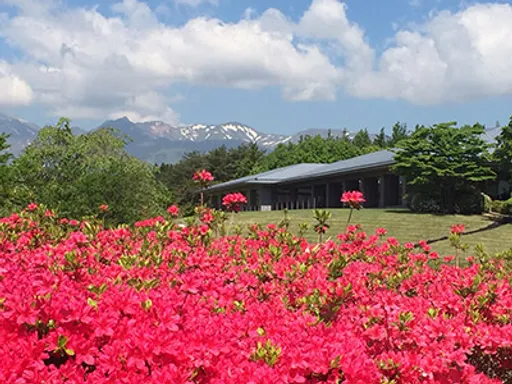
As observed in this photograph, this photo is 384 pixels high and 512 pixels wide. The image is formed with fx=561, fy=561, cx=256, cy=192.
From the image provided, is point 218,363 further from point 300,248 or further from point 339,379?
point 300,248

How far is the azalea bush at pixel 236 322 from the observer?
86.3 inches

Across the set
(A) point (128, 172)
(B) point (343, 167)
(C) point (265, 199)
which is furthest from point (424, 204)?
(A) point (128, 172)

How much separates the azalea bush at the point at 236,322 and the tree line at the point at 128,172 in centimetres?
1011

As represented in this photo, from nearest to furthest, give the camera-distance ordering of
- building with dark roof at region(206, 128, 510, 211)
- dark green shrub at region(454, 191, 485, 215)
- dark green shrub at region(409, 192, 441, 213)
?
dark green shrub at region(454, 191, 485, 215)
dark green shrub at region(409, 192, 441, 213)
building with dark roof at region(206, 128, 510, 211)

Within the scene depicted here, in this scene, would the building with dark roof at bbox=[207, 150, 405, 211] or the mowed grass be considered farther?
the building with dark roof at bbox=[207, 150, 405, 211]

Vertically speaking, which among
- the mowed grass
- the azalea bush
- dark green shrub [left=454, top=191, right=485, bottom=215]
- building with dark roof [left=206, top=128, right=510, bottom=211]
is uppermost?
building with dark roof [left=206, top=128, right=510, bottom=211]

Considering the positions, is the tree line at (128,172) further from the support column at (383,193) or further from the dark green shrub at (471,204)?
the support column at (383,193)

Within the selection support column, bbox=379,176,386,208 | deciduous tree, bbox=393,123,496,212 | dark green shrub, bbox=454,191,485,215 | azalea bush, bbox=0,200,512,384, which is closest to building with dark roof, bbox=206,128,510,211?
support column, bbox=379,176,386,208

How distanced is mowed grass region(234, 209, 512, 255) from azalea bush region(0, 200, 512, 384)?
12.6 meters

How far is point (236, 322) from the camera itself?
2832 mm

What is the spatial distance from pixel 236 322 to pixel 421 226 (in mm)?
20736

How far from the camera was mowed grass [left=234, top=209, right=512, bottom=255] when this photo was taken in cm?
1847

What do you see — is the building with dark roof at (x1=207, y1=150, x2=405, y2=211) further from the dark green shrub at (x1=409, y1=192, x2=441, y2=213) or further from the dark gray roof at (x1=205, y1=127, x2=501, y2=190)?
the dark green shrub at (x1=409, y1=192, x2=441, y2=213)

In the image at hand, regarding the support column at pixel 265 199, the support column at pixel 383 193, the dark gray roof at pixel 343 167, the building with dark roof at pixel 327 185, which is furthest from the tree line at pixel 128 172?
the support column at pixel 265 199
